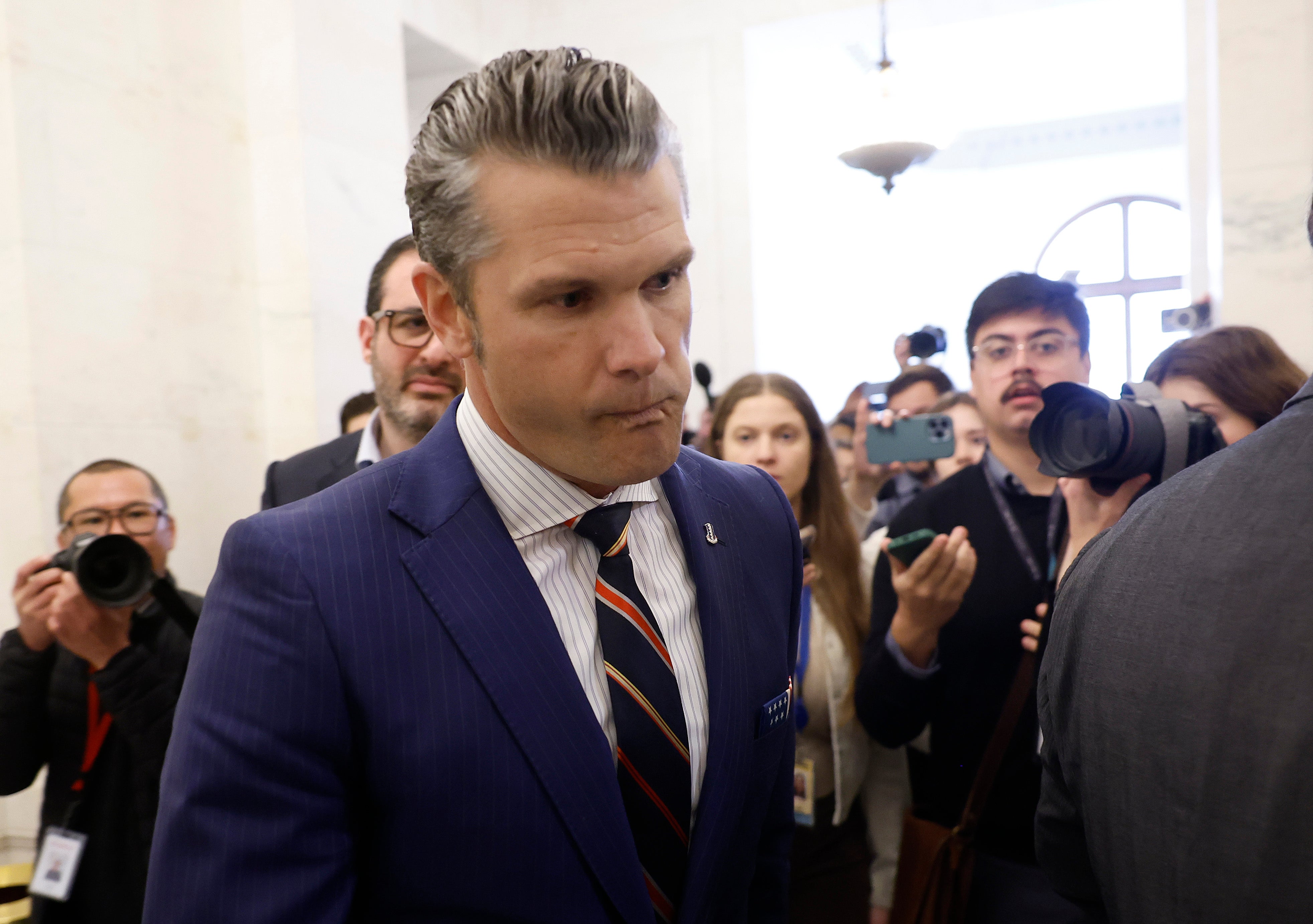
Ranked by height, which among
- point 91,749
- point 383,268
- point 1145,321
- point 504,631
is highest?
point 1145,321

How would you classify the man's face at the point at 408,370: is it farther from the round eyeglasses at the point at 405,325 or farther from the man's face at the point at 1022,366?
the man's face at the point at 1022,366

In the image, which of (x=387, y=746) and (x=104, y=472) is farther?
(x=104, y=472)

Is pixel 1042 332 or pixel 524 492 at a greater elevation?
pixel 1042 332

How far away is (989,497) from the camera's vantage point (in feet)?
7.86

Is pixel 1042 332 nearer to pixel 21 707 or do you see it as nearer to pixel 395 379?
pixel 395 379

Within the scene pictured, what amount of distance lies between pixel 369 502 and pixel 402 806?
1.13 feet

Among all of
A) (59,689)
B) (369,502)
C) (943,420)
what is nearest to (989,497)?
(943,420)

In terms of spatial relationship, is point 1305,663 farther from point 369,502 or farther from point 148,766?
point 148,766

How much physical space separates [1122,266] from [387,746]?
1396 cm

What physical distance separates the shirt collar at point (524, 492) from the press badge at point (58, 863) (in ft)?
5.73

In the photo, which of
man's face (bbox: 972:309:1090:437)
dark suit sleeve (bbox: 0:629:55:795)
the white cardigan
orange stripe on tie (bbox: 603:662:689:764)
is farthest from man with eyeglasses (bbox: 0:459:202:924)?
man's face (bbox: 972:309:1090:437)

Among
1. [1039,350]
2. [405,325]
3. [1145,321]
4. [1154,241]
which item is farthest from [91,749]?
[1154,241]

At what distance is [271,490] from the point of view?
260cm

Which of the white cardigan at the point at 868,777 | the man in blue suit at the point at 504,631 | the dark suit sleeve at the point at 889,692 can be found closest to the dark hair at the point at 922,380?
the white cardigan at the point at 868,777
